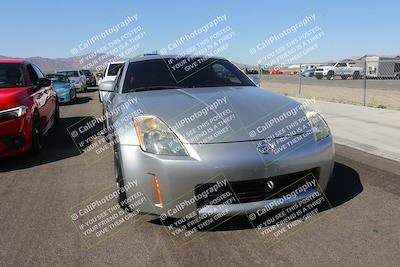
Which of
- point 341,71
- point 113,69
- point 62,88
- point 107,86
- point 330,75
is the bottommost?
point 330,75

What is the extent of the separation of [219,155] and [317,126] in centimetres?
113

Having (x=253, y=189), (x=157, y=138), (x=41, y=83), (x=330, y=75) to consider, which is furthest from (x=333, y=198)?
(x=330, y=75)

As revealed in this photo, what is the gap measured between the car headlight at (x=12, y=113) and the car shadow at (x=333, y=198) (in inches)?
117

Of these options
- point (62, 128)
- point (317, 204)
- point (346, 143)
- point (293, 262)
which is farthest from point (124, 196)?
point (62, 128)

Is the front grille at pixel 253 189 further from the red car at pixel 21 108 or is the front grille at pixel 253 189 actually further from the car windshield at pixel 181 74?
the red car at pixel 21 108

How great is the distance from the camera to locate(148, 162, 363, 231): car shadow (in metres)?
3.52

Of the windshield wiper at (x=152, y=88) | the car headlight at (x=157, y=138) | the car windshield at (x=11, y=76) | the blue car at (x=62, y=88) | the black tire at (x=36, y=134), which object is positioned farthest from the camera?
the blue car at (x=62, y=88)

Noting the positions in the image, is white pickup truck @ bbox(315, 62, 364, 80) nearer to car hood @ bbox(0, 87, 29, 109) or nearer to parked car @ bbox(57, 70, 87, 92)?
parked car @ bbox(57, 70, 87, 92)

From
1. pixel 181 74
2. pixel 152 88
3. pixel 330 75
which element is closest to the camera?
pixel 152 88

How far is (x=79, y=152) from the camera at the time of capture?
22.2 feet

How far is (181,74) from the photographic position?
5.02 m

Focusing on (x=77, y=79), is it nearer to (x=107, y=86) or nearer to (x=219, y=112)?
(x=107, y=86)

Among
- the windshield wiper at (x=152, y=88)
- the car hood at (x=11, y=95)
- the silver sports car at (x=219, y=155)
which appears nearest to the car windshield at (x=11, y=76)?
the car hood at (x=11, y=95)

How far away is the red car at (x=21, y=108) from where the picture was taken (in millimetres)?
5555
